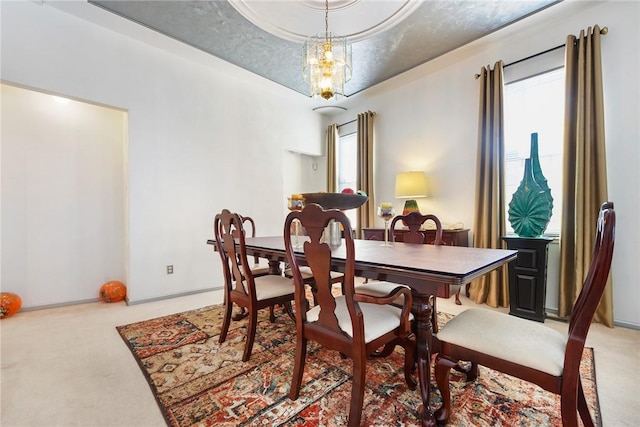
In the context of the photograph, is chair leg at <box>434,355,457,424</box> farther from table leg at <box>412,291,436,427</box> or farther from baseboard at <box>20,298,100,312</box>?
baseboard at <box>20,298,100,312</box>

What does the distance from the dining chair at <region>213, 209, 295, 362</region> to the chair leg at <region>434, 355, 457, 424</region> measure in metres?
1.09

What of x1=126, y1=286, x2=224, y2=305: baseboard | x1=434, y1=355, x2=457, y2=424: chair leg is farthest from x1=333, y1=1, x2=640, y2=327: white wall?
x1=126, y1=286, x2=224, y2=305: baseboard

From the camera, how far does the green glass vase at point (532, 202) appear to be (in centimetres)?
257

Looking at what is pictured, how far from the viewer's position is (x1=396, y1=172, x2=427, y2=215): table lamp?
12.0ft

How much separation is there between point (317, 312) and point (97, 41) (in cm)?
362

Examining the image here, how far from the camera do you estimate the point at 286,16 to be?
2740mm

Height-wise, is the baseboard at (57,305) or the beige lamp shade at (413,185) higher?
the beige lamp shade at (413,185)

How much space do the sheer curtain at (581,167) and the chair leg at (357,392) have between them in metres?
2.48

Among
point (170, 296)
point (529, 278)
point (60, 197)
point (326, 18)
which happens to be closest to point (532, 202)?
point (529, 278)

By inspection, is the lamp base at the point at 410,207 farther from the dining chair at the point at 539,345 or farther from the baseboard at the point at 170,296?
the baseboard at the point at 170,296

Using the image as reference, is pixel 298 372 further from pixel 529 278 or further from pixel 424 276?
pixel 529 278

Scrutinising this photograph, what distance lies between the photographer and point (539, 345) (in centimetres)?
108

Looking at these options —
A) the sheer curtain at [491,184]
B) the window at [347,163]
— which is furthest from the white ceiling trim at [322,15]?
the window at [347,163]

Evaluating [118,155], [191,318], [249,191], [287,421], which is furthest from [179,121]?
[287,421]
